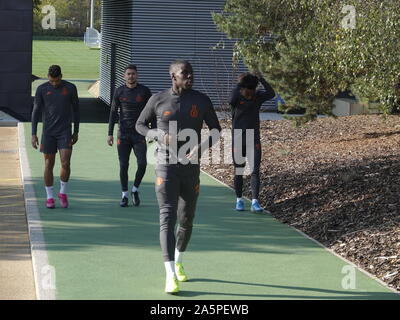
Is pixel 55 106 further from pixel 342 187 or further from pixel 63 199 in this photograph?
pixel 342 187

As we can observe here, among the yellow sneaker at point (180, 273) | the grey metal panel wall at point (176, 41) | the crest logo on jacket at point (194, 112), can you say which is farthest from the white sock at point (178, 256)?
the grey metal panel wall at point (176, 41)

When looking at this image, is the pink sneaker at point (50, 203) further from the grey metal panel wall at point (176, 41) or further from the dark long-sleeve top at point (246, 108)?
the grey metal panel wall at point (176, 41)

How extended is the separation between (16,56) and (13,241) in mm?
15317

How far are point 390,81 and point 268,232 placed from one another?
2.25 meters

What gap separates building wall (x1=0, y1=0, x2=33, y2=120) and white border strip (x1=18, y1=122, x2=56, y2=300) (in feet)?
31.3

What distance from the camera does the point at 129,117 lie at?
40.9ft

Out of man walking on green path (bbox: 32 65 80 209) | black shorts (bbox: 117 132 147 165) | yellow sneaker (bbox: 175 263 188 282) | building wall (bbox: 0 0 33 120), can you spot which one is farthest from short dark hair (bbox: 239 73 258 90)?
building wall (bbox: 0 0 33 120)

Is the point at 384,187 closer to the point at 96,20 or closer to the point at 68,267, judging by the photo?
the point at 68,267

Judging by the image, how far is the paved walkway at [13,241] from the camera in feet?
28.1

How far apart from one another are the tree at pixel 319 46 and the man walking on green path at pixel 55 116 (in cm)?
315

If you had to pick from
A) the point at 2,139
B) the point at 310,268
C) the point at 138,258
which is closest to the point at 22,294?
the point at 138,258

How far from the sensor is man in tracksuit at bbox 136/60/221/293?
831 centimetres

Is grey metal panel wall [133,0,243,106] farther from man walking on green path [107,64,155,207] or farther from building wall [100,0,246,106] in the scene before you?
man walking on green path [107,64,155,207]

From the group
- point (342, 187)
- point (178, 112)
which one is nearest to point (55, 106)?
point (342, 187)
